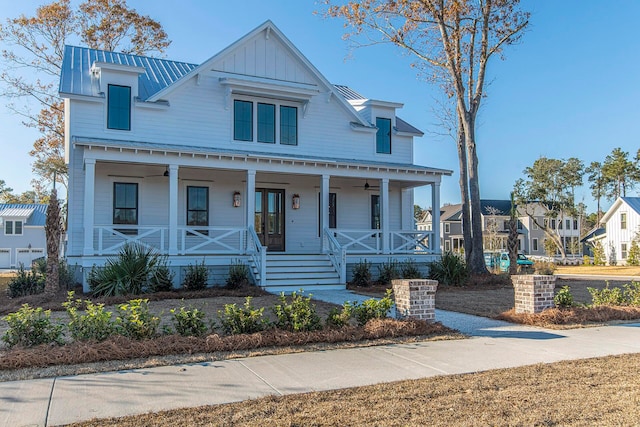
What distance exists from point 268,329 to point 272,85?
1144 cm

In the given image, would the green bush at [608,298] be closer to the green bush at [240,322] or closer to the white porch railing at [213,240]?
the green bush at [240,322]

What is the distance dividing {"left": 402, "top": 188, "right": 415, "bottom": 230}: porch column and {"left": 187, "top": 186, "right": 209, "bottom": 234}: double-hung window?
7.80 metres

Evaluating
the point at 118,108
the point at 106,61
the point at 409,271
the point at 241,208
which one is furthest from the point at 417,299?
the point at 106,61

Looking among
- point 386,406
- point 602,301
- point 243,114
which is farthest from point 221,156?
point 386,406

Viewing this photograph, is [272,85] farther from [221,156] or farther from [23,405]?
[23,405]

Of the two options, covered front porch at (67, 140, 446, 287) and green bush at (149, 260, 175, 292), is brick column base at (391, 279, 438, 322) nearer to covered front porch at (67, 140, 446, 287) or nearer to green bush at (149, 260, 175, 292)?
covered front porch at (67, 140, 446, 287)

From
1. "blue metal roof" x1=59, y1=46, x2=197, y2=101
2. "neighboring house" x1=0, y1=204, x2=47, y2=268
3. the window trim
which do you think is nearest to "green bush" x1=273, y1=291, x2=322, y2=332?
"blue metal roof" x1=59, y1=46, x2=197, y2=101

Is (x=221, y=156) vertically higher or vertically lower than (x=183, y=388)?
higher

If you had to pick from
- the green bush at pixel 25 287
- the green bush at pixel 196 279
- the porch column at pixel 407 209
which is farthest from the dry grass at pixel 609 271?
the green bush at pixel 25 287

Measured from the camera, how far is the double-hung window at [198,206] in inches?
694

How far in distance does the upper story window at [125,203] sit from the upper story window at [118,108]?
70.8 inches

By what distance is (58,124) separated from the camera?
29750mm

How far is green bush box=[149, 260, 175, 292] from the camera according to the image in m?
13.9

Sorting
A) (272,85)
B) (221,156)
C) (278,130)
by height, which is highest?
(272,85)
